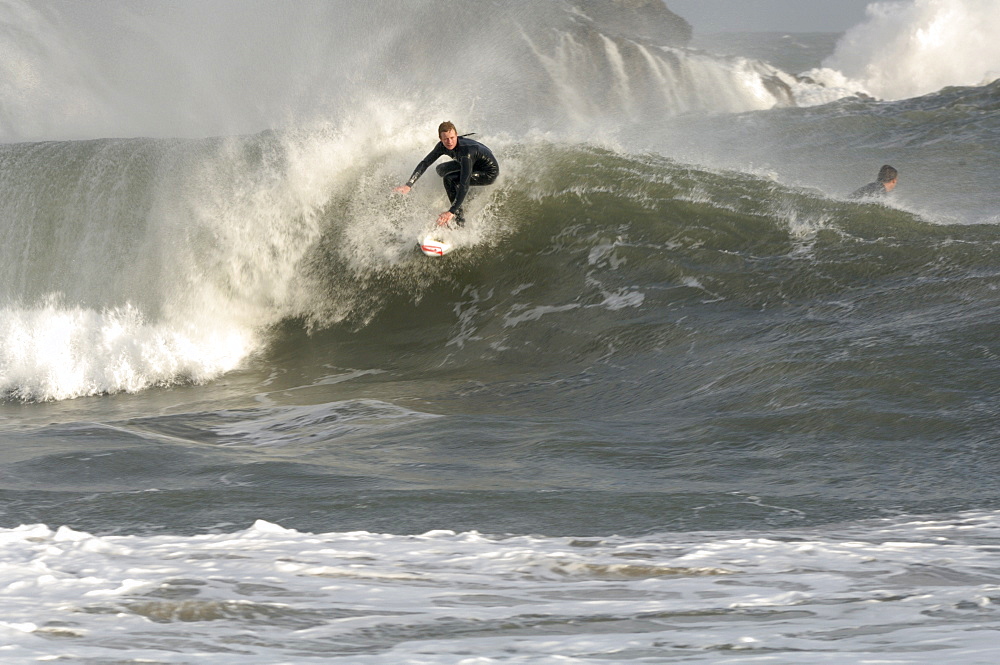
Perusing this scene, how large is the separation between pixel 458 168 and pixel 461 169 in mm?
267

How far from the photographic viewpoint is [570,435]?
21.6 feet

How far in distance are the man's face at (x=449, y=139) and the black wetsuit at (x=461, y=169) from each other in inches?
3.0

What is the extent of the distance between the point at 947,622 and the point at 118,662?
240 centimetres

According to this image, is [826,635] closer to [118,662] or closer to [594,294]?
[118,662]

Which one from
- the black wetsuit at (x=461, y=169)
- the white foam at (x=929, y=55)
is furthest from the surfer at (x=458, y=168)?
the white foam at (x=929, y=55)

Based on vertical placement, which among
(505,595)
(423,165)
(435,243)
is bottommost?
(505,595)

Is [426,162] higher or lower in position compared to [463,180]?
higher

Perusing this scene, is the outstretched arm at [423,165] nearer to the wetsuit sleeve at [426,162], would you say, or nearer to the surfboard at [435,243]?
the wetsuit sleeve at [426,162]

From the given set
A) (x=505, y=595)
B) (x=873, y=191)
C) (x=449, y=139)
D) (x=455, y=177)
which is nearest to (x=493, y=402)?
(x=449, y=139)

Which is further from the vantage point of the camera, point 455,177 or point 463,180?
point 455,177

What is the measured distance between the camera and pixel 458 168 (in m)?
10.9

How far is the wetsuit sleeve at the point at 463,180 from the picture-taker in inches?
418

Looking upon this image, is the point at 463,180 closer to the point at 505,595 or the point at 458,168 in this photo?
the point at 458,168

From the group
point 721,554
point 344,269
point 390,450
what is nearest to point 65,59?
point 344,269
